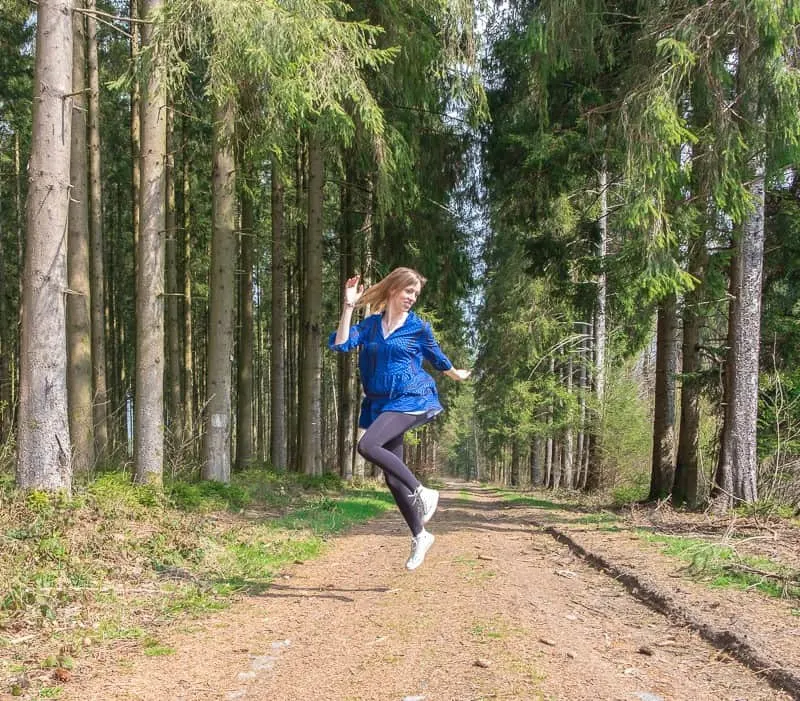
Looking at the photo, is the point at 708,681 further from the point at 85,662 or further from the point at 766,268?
the point at 766,268

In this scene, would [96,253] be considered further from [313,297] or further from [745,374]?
[745,374]

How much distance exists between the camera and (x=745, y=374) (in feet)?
30.6

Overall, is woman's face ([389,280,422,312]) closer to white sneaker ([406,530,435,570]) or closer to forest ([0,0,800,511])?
white sneaker ([406,530,435,570])

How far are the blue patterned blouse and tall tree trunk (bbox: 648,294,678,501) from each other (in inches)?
323

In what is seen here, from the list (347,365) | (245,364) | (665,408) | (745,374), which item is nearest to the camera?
(745,374)

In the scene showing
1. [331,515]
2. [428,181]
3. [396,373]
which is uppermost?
[428,181]

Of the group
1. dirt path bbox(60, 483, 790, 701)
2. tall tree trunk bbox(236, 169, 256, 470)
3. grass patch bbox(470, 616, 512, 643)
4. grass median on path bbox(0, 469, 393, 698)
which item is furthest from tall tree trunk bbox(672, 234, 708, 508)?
tall tree trunk bbox(236, 169, 256, 470)

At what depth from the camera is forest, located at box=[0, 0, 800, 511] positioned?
23.5 ft

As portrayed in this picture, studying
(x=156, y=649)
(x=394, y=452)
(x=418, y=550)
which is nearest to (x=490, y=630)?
(x=418, y=550)

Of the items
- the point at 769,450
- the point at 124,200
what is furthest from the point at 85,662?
the point at 124,200

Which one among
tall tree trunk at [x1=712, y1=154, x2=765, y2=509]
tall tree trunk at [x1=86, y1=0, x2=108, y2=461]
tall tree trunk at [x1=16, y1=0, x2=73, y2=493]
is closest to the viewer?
tall tree trunk at [x1=16, y1=0, x2=73, y2=493]

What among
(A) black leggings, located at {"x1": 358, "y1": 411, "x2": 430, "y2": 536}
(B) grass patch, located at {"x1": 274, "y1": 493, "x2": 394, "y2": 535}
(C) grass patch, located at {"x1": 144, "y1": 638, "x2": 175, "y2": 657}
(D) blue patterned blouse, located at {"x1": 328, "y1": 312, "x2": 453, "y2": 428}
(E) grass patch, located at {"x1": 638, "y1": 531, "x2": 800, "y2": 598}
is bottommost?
(B) grass patch, located at {"x1": 274, "y1": 493, "x2": 394, "y2": 535}

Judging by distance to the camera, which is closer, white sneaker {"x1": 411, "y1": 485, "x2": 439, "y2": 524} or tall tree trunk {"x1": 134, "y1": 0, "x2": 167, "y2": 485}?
white sneaker {"x1": 411, "y1": 485, "x2": 439, "y2": 524}

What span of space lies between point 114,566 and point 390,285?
10.3 ft
